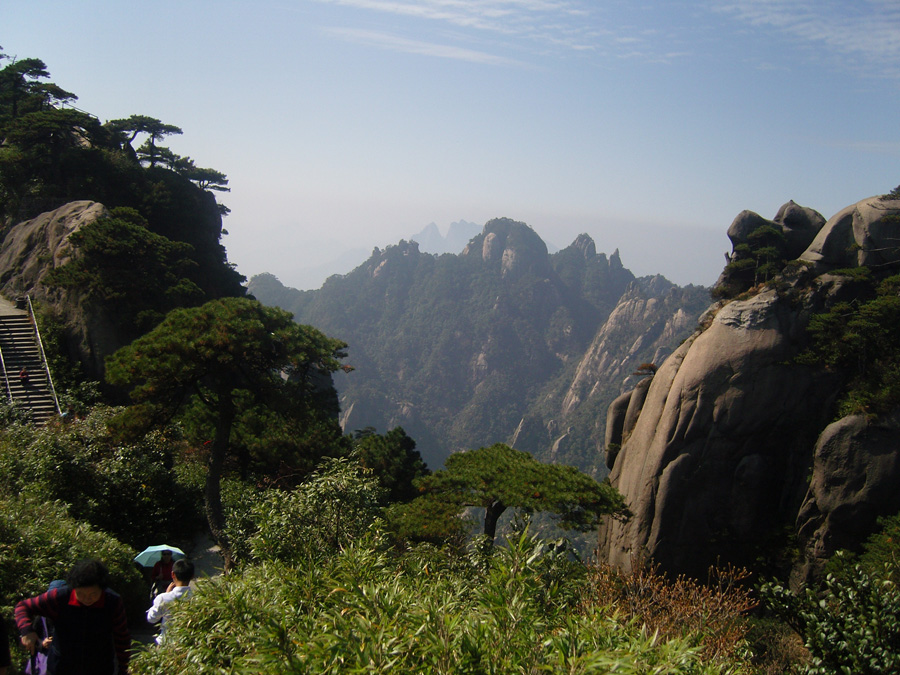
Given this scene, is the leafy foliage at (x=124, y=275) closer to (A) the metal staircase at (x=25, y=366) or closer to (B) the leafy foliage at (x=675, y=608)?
(A) the metal staircase at (x=25, y=366)

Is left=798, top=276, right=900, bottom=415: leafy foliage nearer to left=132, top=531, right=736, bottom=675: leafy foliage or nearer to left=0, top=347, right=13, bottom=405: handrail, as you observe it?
left=132, top=531, right=736, bottom=675: leafy foliage

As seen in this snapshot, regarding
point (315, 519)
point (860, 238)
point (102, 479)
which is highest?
point (860, 238)

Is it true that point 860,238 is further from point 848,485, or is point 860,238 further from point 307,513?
point 307,513

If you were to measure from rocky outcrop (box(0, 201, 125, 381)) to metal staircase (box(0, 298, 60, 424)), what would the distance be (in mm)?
934

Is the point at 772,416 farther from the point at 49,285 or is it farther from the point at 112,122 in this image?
the point at 112,122

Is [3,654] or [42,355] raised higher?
[3,654]

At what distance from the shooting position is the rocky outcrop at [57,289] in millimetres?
20531

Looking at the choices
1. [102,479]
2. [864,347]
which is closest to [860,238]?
[864,347]

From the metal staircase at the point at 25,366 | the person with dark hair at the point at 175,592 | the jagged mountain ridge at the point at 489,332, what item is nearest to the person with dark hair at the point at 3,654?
the person with dark hair at the point at 175,592

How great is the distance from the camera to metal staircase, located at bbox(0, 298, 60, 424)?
16.9m

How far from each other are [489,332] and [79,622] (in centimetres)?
14143

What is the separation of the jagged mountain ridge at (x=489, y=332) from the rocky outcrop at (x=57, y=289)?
85.2 meters

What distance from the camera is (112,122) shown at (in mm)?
40531

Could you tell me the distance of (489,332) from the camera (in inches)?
5714
